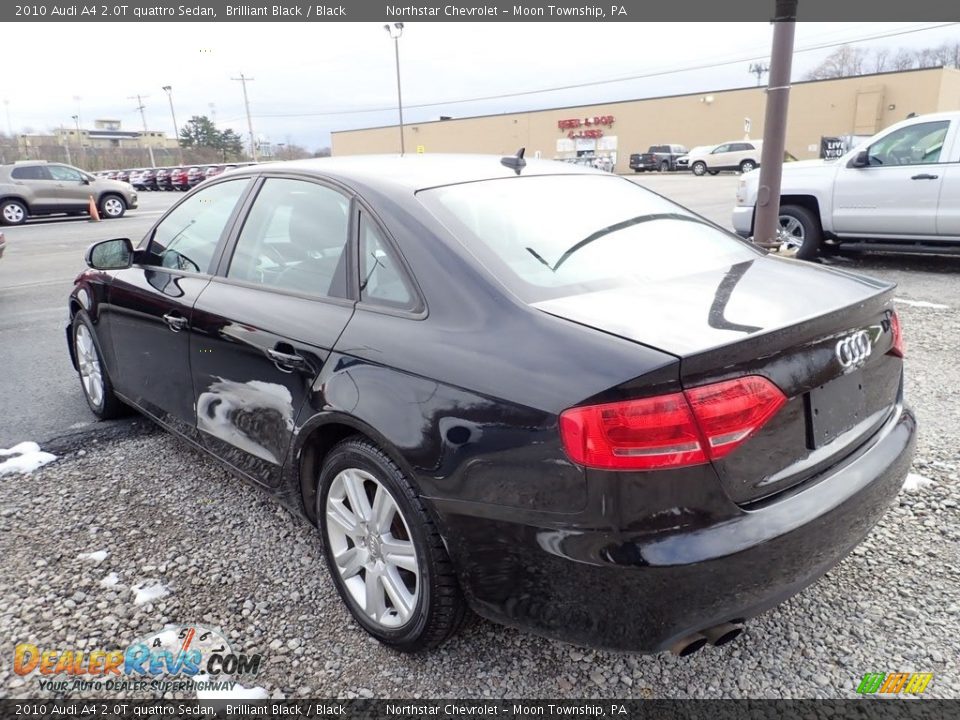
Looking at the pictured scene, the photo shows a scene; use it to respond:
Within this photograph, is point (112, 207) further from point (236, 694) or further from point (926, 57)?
point (926, 57)

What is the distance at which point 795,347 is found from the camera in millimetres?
1911

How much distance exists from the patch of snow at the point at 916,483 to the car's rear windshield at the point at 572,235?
1448mm

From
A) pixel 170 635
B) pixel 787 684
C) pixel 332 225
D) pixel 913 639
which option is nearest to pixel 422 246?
pixel 332 225

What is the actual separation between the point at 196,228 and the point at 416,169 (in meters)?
1.34

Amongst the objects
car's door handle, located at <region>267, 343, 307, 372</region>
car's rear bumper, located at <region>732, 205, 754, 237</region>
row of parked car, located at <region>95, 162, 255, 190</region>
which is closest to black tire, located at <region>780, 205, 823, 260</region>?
car's rear bumper, located at <region>732, 205, 754, 237</region>

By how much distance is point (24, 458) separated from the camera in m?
3.92

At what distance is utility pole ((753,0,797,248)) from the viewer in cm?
640

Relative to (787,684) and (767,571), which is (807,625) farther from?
(767,571)

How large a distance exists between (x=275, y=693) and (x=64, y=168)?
22.1 meters

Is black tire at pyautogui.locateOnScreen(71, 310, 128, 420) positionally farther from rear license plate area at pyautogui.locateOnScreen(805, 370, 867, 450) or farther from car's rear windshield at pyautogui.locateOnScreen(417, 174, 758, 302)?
rear license plate area at pyautogui.locateOnScreen(805, 370, 867, 450)

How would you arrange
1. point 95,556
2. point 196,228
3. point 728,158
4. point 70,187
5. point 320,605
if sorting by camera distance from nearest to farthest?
point 320,605 → point 95,556 → point 196,228 → point 70,187 → point 728,158

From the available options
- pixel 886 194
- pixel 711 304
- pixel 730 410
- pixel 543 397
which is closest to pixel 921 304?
pixel 886 194

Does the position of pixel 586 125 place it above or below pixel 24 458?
above

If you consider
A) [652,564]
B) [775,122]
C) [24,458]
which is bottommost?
[24,458]
